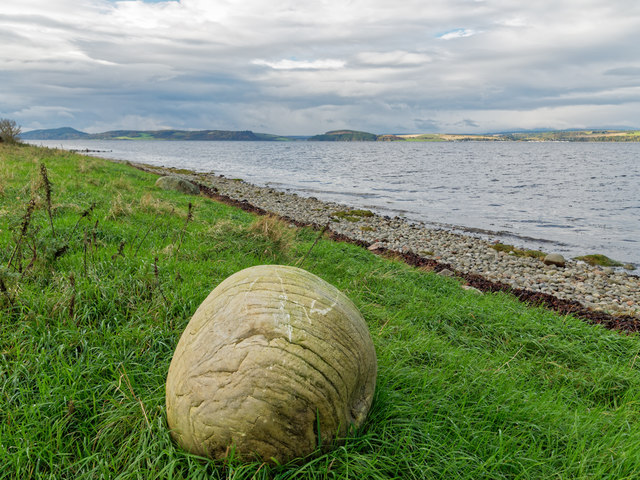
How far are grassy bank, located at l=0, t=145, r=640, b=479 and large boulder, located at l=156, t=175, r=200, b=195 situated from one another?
14.9 meters

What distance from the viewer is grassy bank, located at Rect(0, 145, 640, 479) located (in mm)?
2871

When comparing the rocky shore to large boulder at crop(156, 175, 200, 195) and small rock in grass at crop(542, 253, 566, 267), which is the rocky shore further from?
large boulder at crop(156, 175, 200, 195)

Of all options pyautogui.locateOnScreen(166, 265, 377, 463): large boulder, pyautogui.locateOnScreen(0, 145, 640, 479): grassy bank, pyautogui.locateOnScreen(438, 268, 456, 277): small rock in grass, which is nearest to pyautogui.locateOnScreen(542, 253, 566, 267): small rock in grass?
pyautogui.locateOnScreen(438, 268, 456, 277): small rock in grass

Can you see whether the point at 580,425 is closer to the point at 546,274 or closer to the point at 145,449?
the point at 145,449

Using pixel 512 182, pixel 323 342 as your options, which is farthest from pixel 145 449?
pixel 512 182

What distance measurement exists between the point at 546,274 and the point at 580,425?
1116 cm

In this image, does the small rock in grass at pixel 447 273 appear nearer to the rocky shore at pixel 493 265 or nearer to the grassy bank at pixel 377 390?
the rocky shore at pixel 493 265

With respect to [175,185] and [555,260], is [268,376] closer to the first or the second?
[555,260]

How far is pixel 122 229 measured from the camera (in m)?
8.12

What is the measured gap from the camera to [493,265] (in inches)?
560

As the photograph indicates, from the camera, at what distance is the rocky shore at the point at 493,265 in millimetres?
11315

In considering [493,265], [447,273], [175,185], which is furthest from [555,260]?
[175,185]

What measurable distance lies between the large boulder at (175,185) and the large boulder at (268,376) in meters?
20.3

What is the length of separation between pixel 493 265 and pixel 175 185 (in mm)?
17655
